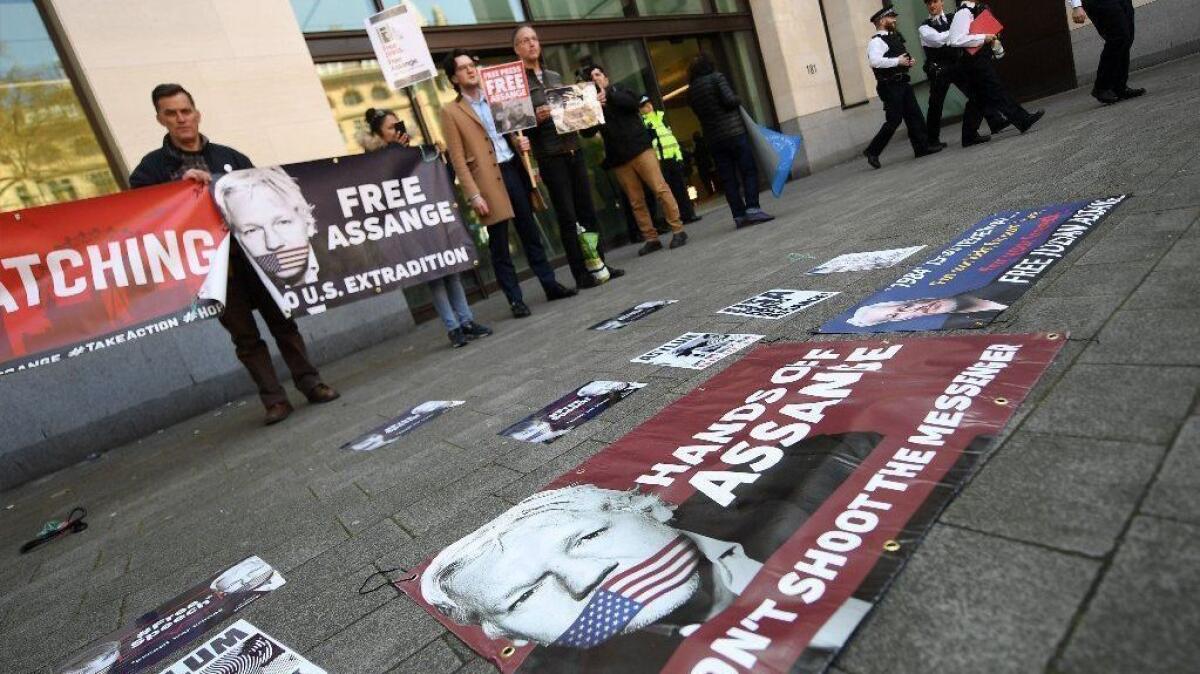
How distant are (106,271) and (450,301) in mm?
2289

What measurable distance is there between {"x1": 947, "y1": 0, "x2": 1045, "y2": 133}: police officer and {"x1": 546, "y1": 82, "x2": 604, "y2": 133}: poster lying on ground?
13.7 feet

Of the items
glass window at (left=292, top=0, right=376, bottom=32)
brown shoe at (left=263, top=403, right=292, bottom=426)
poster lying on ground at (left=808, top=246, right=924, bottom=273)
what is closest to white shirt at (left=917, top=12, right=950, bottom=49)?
poster lying on ground at (left=808, top=246, right=924, bottom=273)

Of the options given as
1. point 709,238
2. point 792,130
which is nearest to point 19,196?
point 709,238

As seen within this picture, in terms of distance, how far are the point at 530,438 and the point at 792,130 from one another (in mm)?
10803

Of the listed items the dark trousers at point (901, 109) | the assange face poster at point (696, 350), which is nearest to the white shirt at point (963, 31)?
the dark trousers at point (901, 109)

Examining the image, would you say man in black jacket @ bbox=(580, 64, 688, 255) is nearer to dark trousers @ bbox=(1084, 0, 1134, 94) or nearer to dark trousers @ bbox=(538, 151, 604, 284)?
dark trousers @ bbox=(538, 151, 604, 284)

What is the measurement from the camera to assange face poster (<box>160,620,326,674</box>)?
57.5 inches

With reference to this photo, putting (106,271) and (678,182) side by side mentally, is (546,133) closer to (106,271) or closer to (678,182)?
(106,271)

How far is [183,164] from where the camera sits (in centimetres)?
414

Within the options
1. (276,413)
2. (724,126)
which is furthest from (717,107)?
(276,413)

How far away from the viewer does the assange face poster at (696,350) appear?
104 inches

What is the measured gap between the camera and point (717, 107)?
612 centimetres

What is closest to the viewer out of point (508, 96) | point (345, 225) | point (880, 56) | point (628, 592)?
point (628, 592)

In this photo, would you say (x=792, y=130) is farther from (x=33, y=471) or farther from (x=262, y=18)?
(x=33, y=471)
